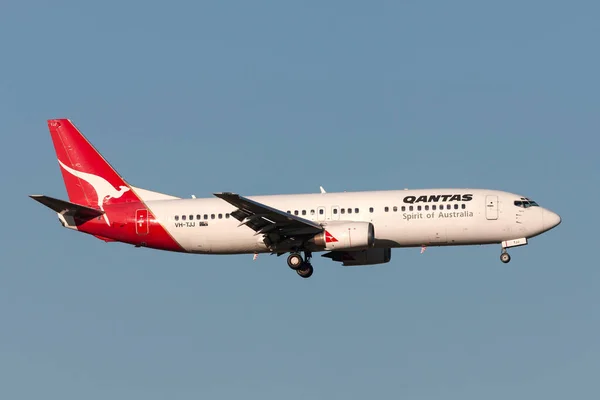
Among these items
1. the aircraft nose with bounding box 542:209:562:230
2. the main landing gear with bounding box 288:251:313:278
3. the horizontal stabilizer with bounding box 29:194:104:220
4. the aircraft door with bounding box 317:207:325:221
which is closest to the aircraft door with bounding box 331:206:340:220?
the aircraft door with bounding box 317:207:325:221

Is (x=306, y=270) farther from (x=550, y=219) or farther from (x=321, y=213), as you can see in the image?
(x=550, y=219)

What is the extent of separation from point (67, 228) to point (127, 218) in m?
3.63

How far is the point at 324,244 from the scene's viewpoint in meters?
62.3

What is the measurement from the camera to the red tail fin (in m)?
68.1

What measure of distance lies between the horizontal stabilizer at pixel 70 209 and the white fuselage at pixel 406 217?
5491 mm

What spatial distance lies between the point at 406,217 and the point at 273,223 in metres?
7.24

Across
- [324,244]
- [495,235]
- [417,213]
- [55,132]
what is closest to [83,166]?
[55,132]

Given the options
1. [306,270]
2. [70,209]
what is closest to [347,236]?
[306,270]

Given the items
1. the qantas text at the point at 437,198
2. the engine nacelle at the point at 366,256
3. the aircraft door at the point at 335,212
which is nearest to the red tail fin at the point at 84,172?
the aircraft door at the point at 335,212

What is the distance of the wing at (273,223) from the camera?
60562 mm

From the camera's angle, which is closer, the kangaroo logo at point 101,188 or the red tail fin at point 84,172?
the kangaroo logo at point 101,188

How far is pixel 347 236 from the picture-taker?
61438 mm

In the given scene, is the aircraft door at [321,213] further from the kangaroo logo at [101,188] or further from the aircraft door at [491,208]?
the kangaroo logo at [101,188]

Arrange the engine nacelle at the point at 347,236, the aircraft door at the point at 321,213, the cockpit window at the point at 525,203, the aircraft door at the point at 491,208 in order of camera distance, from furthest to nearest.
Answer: the aircraft door at the point at 321,213 < the cockpit window at the point at 525,203 < the aircraft door at the point at 491,208 < the engine nacelle at the point at 347,236
